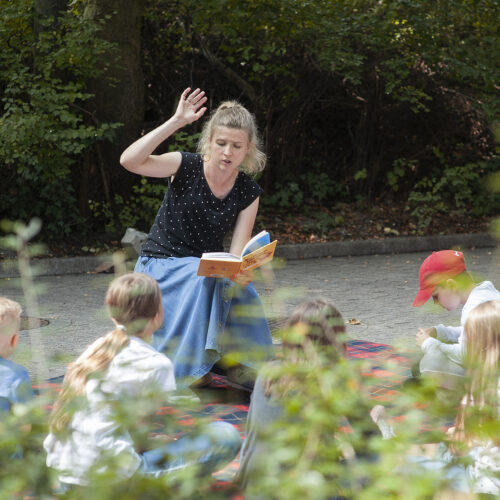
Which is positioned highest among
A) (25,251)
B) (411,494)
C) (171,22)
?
(171,22)

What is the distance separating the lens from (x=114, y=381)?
5.16 feet

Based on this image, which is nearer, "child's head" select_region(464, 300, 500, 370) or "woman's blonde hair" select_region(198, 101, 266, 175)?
"child's head" select_region(464, 300, 500, 370)

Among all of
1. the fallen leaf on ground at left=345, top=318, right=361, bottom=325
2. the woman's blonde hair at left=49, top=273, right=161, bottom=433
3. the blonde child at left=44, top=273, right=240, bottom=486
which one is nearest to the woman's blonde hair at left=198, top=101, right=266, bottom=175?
the woman's blonde hair at left=49, top=273, right=161, bottom=433

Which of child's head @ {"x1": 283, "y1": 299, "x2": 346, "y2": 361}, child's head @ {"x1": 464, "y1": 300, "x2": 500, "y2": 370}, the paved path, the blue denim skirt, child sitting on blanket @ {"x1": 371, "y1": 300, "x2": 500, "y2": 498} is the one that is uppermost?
child's head @ {"x1": 283, "y1": 299, "x2": 346, "y2": 361}

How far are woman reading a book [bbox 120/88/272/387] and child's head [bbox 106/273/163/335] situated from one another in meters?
0.98

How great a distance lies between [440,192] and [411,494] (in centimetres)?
1227

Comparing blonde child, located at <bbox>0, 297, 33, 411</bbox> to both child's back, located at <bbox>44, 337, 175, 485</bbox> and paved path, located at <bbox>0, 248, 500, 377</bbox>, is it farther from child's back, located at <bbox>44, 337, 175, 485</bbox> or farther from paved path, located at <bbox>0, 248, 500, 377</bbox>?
child's back, located at <bbox>44, 337, 175, 485</bbox>

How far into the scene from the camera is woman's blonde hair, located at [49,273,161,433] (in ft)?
7.35

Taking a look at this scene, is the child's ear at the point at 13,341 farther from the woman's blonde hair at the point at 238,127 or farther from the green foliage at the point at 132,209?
the green foliage at the point at 132,209

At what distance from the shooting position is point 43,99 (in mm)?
9742

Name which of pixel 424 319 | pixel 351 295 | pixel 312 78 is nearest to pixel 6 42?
pixel 312 78

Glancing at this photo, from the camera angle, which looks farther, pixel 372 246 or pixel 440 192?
pixel 440 192

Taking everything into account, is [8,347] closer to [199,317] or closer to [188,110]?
[199,317]

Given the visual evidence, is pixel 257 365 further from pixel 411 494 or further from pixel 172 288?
pixel 172 288
